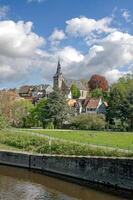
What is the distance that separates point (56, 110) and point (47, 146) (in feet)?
117

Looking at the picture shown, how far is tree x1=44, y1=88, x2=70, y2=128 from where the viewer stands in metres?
77.1

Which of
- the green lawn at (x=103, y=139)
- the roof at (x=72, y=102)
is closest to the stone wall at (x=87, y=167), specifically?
the green lawn at (x=103, y=139)

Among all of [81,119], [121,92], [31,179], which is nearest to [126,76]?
[121,92]

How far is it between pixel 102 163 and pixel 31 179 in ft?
21.9

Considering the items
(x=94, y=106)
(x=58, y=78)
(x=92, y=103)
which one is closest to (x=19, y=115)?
(x=94, y=106)

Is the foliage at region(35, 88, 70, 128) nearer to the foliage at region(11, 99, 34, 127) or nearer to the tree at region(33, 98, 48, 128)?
the tree at region(33, 98, 48, 128)

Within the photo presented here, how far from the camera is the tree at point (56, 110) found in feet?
253

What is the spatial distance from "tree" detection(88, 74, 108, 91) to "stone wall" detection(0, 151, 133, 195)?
92.2m

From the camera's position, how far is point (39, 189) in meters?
28.9

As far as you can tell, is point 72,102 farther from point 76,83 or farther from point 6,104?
point 6,104

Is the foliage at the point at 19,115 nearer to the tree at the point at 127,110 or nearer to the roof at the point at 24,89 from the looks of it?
the tree at the point at 127,110

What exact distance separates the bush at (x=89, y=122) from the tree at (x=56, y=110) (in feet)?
9.77

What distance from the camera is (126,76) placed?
99250mm

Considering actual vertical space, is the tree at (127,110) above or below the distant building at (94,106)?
below
